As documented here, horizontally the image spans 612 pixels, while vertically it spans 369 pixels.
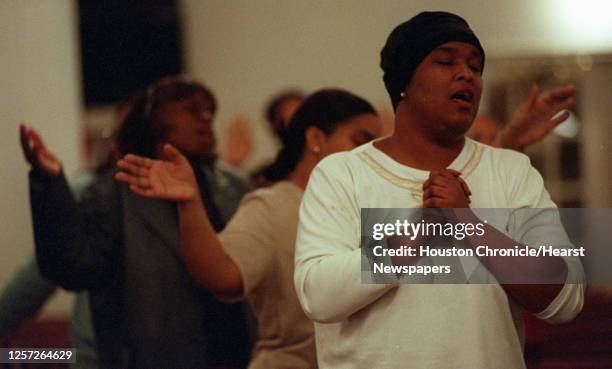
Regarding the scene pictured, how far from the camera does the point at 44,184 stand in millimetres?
1847

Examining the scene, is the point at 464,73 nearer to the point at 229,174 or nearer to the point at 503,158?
the point at 503,158

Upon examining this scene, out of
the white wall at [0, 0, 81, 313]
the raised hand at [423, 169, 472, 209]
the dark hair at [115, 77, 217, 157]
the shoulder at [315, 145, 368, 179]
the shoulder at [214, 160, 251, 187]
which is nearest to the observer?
the raised hand at [423, 169, 472, 209]

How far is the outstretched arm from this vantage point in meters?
1.56

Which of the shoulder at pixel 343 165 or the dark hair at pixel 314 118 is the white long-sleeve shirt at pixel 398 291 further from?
the dark hair at pixel 314 118

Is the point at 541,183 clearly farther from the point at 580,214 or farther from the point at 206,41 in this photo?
the point at 206,41

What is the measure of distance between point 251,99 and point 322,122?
3.17 meters

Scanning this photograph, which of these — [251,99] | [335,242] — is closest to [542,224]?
[335,242]

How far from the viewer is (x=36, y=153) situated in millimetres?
1845

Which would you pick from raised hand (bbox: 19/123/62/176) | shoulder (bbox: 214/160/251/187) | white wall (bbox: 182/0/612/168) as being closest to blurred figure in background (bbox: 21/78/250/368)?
raised hand (bbox: 19/123/62/176)

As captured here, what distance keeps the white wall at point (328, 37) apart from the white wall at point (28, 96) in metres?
0.78

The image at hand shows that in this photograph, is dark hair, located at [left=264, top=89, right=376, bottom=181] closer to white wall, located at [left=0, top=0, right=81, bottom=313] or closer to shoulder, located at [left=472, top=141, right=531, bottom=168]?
shoulder, located at [left=472, top=141, right=531, bottom=168]

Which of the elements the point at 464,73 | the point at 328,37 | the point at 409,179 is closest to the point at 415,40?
the point at 464,73

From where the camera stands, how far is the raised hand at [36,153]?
184cm

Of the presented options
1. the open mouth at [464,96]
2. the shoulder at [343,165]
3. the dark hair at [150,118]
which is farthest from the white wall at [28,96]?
the open mouth at [464,96]
